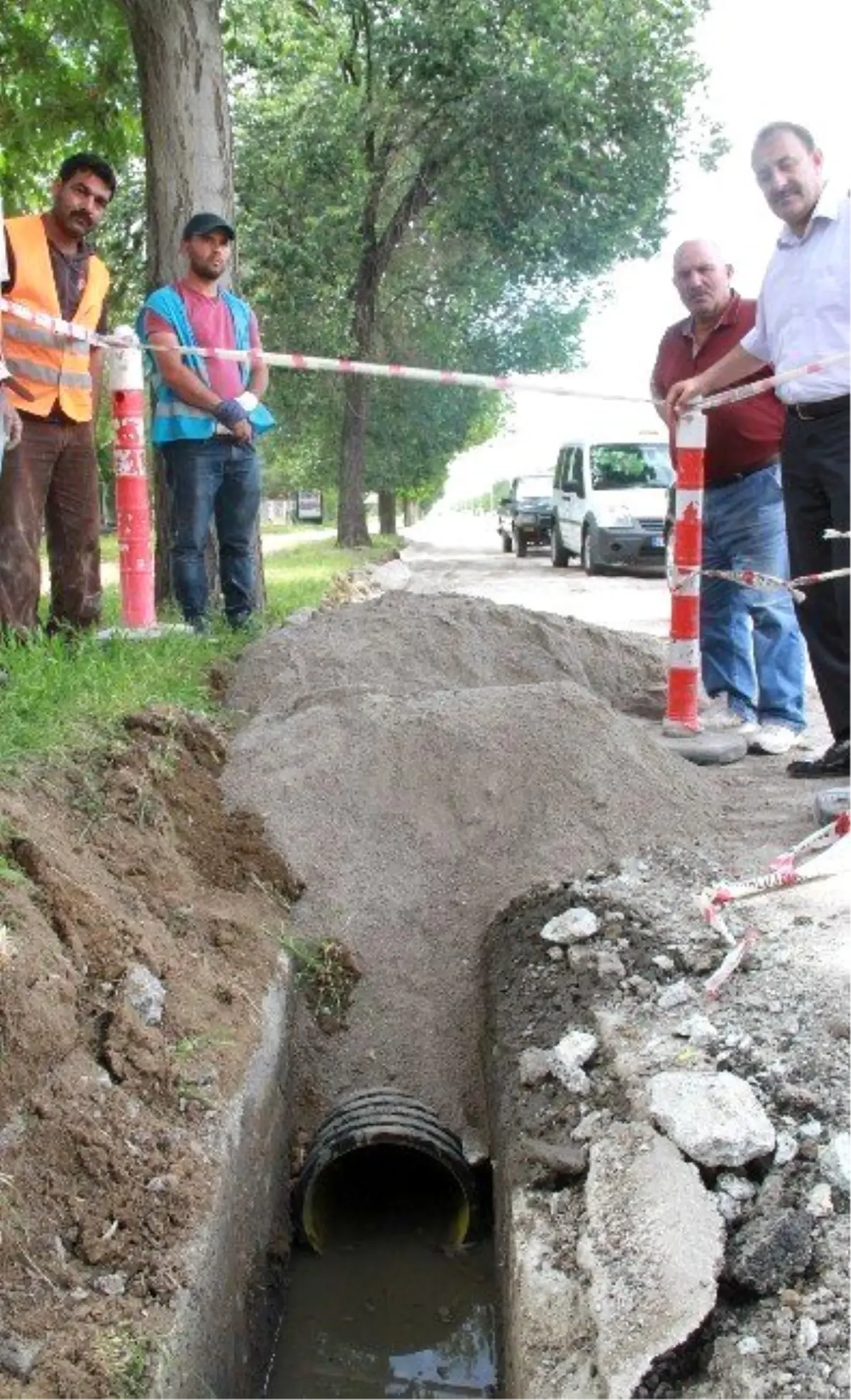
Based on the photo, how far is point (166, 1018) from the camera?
3.18 metres

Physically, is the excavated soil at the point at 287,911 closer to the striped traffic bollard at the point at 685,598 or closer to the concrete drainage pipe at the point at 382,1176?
the concrete drainage pipe at the point at 382,1176

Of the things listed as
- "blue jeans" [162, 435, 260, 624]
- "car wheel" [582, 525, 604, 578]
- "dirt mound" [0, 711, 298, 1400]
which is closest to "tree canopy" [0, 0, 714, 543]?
"car wheel" [582, 525, 604, 578]

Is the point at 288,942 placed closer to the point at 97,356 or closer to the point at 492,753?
the point at 492,753

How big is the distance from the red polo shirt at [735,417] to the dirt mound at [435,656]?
1186 mm

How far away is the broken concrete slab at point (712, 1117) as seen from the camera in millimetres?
2578

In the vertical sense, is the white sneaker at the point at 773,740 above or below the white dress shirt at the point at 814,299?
below

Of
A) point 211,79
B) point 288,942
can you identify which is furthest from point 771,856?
point 211,79

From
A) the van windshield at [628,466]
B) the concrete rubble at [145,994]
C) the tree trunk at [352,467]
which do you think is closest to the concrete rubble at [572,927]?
the concrete rubble at [145,994]

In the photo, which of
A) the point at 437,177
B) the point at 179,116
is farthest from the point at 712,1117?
the point at 437,177

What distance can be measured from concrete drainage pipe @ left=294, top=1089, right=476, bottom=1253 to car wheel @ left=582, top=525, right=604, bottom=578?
14624mm

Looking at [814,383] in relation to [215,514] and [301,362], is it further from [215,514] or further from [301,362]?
[215,514]

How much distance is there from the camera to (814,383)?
4891mm

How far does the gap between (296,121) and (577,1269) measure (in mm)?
20244

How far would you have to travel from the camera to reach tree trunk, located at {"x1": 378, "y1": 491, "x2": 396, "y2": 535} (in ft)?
108
